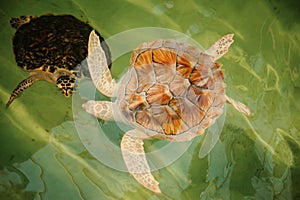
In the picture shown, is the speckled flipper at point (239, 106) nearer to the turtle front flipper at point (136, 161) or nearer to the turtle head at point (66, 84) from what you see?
the turtle front flipper at point (136, 161)

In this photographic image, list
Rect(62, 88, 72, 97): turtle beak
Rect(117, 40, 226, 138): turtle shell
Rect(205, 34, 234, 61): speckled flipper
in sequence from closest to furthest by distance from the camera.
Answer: Rect(117, 40, 226, 138): turtle shell
Rect(62, 88, 72, 97): turtle beak
Rect(205, 34, 234, 61): speckled flipper

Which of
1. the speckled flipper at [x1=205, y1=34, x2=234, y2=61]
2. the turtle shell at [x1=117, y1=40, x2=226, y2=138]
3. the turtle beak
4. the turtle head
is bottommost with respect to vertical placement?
the turtle beak

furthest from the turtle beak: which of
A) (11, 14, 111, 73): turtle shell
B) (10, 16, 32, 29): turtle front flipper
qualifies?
(10, 16, 32, 29): turtle front flipper

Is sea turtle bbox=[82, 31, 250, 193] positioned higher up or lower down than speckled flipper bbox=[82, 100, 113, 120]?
higher up

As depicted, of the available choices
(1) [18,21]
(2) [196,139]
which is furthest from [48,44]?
(2) [196,139]

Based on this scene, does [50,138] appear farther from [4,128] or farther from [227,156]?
[227,156]

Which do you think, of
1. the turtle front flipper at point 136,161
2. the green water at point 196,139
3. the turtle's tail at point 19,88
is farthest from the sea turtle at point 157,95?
the turtle's tail at point 19,88

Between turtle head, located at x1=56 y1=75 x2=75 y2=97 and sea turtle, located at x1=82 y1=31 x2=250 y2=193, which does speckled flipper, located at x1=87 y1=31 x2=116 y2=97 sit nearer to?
sea turtle, located at x1=82 y1=31 x2=250 y2=193
